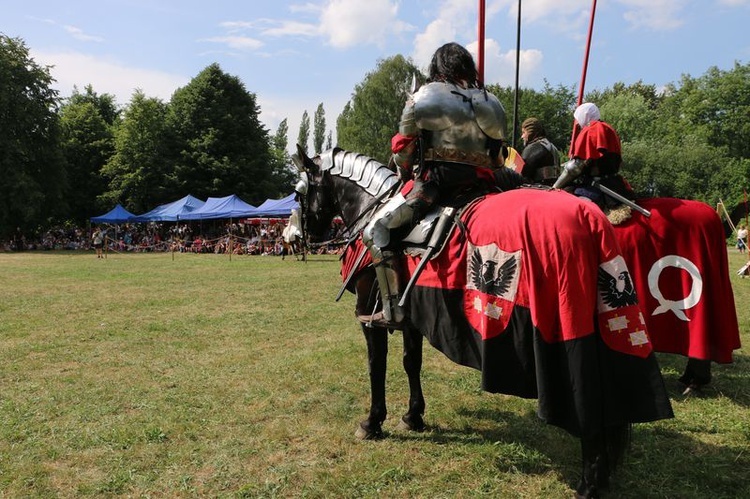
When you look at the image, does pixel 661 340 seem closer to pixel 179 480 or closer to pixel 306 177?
pixel 306 177

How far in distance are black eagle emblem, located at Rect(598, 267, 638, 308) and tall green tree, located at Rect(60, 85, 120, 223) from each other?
48.9 meters

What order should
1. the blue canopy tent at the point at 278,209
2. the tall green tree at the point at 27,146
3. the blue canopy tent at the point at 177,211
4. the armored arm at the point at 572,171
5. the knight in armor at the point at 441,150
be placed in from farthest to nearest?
the tall green tree at the point at 27,146, the blue canopy tent at the point at 177,211, the blue canopy tent at the point at 278,209, the armored arm at the point at 572,171, the knight in armor at the point at 441,150

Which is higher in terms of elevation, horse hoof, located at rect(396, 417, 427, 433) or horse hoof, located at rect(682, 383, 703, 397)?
horse hoof, located at rect(682, 383, 703, 397)

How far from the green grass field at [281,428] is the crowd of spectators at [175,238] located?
68.0 ft

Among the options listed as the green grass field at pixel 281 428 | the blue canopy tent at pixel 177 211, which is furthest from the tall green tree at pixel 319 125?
the green grass field at pixel 281 428

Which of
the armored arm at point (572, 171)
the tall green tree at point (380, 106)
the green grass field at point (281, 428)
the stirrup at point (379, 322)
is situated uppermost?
the tall green tree at point (380, 106)

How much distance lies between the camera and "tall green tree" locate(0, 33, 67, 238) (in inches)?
1428

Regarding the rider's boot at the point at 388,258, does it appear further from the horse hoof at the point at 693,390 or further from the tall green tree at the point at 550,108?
the tall green tree at the point at 550,108

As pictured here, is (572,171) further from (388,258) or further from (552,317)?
(552,317)

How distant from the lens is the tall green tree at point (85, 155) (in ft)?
151

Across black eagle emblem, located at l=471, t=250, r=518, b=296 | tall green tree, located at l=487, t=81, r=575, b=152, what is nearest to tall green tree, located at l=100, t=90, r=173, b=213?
tall green tree, located at l=487, t=81, r=575, b=152

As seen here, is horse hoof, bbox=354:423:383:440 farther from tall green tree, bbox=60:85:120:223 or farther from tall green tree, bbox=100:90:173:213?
tall green tree, bbox=60:85:120:223

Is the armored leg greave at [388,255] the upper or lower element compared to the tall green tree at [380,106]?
lower

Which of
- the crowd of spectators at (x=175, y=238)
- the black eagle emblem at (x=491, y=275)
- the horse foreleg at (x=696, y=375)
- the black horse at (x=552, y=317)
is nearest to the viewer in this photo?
the black horse at (x=552, y=317)
